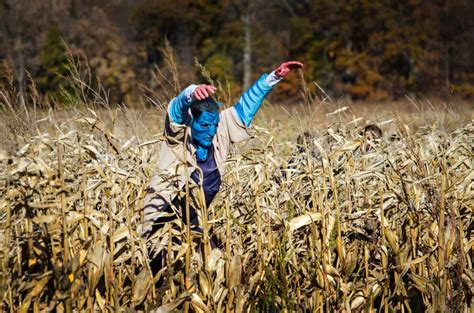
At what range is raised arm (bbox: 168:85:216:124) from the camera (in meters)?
3.45

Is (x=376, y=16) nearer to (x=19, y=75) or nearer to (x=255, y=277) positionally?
(x=19, y=75)

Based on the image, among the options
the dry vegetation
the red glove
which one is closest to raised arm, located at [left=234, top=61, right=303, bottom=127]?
the red glove

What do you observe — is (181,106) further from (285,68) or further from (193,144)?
(285,68)

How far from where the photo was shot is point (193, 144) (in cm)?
392

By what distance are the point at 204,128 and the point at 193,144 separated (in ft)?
0.49

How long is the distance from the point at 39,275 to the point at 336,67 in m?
29.8

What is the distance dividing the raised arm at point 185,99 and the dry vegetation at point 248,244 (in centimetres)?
20

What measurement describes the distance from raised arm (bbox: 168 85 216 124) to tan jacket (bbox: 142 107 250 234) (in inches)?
2.0

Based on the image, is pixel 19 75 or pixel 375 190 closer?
pixel 375 190

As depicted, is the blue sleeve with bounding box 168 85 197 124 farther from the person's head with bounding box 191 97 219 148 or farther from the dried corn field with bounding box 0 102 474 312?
the dried corn field with bounding box 0 102 474 312

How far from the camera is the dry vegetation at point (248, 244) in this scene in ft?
10.4

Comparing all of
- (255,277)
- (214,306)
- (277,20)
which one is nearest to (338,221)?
(255,277)


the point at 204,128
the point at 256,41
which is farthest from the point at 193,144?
the point at 256,41

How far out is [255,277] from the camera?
11.5 feet
